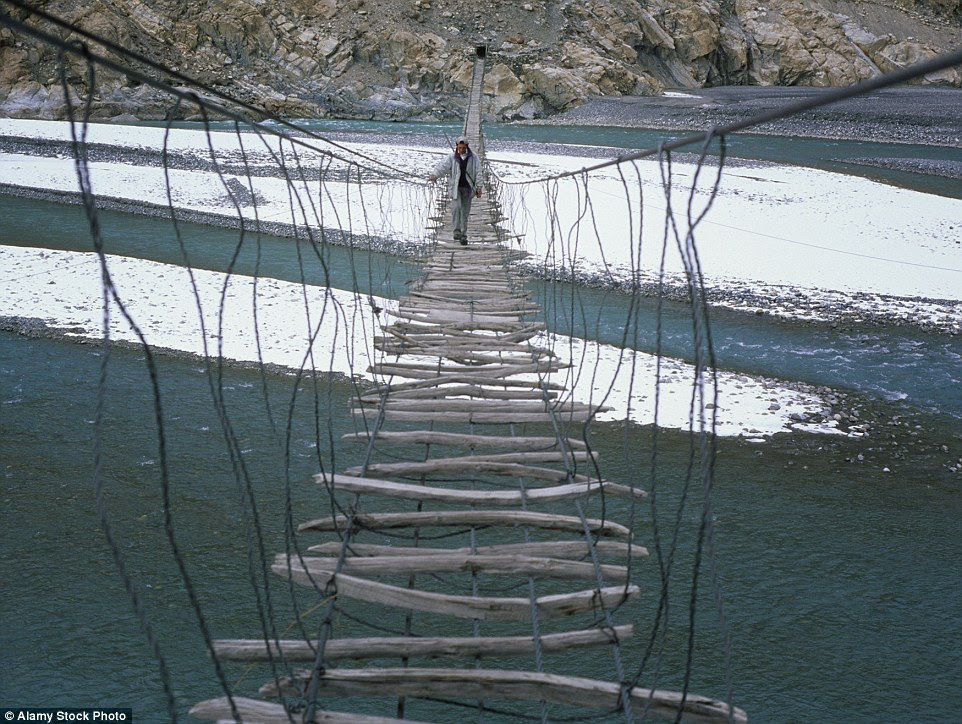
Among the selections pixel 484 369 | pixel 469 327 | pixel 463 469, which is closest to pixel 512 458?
pixel 463 469

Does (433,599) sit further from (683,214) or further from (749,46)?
(749,46)

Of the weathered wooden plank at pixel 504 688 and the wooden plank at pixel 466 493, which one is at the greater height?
the wooden plank at pixel 466 493

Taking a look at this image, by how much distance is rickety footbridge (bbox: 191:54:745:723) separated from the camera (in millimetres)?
1053

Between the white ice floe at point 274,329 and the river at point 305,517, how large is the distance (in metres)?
0.18

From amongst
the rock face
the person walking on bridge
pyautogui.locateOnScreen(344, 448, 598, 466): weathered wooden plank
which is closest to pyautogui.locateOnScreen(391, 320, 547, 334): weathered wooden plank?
pyautogui.locateOnScreen(344, 448, 598, 466): weathered wooden plank

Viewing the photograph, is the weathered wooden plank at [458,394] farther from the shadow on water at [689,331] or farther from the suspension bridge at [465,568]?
the shadow on water at [689,331]

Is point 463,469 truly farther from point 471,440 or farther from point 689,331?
point 689,331

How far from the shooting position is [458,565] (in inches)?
53.3

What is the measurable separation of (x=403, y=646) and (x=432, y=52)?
79.3ft

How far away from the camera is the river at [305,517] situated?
191 centimetres

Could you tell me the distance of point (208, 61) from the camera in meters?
22.9

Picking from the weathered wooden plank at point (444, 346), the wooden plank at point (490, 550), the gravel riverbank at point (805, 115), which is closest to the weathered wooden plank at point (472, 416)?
the weathered wooden plank at point (444, 346)

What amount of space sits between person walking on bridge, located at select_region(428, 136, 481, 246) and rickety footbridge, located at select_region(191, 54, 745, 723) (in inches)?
47.9

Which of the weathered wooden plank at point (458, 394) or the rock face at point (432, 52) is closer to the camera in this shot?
the weathered wooden plank at point (458, 394)
